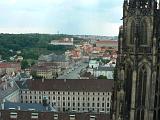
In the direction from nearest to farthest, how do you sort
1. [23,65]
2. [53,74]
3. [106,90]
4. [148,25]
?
1. [148,25]
2. [106,90]
3. [53,74]
4. [23,65]

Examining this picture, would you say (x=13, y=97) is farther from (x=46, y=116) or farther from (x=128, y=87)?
(x=128, y=87)

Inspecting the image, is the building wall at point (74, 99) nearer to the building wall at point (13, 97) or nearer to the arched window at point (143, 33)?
the building wall at point (13, 97)

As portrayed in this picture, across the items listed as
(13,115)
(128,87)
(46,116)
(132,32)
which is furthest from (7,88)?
(132,32)

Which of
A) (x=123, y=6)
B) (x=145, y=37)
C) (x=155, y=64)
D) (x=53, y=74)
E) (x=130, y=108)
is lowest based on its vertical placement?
(x=53, y=74)

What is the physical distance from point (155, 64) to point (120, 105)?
4.46 m

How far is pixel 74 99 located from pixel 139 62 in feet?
247

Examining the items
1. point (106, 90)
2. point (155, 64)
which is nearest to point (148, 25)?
point (155, 64)

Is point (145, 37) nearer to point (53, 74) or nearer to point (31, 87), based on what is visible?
point (31, 87)

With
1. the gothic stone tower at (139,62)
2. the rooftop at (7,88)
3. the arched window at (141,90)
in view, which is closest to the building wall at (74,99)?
the rooftop at (7,88)

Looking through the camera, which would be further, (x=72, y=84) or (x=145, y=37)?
(x=72, y=84)

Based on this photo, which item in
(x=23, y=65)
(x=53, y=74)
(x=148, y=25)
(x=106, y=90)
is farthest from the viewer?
(x=23, y=65)

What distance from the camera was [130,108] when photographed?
113ft

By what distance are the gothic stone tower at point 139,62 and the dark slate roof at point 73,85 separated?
231ft

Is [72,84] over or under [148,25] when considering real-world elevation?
under
